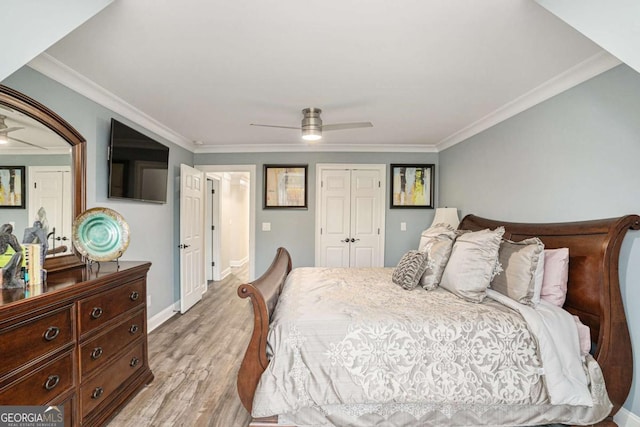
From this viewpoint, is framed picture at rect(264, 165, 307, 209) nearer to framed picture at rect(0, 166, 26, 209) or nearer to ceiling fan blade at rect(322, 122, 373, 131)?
ceiling fan blade at rect(322, 122, 373, 131)

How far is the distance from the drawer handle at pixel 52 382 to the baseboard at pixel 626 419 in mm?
3358

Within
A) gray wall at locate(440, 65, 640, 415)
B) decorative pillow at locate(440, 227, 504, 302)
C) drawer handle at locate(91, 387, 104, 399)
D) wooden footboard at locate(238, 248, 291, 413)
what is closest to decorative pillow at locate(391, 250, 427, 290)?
decorative pillow at locate(440, 227, 504, 302)

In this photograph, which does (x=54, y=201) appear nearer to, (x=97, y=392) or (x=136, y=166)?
(x=136, y=166)

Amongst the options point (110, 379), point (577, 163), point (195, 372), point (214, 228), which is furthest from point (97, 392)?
point (214, 228)

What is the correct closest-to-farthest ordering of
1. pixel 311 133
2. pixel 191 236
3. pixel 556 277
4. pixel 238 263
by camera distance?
pixel 556 277 → pixel 311 133 → pixel 191 236 → pixel 238 263

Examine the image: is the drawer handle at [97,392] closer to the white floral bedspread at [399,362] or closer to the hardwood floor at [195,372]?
the hardwood floor at [195,372]

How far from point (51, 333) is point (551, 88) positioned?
381 centimetres

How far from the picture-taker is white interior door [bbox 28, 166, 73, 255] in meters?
1.98

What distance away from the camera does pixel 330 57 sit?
6.68 ft

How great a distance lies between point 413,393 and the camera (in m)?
1.75

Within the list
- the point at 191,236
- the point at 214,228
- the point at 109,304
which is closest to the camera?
the point at 109,304

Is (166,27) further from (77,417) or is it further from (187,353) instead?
(187,353)

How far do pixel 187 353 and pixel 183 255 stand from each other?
154 centimetres

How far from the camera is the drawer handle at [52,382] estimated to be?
150 centimetres
